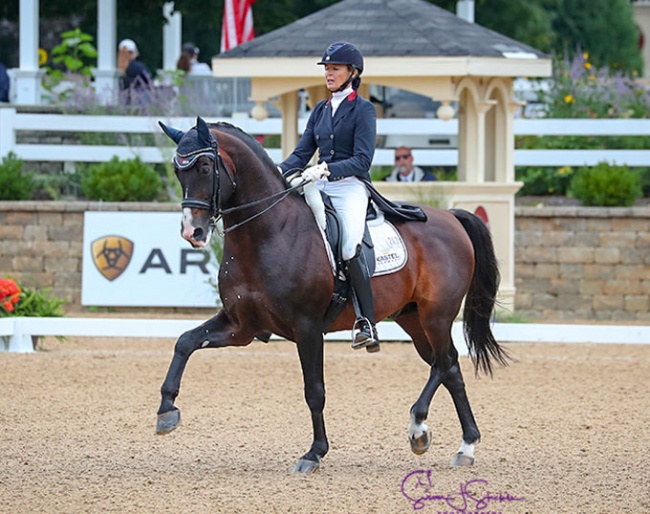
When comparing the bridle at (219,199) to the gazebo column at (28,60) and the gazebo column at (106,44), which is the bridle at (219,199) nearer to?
the gazebo column at (28,60)

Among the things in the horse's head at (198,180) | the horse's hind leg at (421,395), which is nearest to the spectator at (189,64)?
the horse's hind leg at (421,395)

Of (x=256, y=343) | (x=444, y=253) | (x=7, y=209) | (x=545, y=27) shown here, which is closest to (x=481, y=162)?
(x=256, y=343)

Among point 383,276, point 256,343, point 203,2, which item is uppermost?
point 203,2

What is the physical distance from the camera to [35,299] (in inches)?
551

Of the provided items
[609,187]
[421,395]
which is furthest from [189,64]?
[421,395]

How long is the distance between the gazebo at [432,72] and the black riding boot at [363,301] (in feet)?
21.3

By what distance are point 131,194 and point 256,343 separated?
3.92 m

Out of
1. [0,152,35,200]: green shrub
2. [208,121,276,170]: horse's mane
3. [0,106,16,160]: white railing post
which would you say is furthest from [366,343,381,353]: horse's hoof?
[0,106,16,160]: white railing post

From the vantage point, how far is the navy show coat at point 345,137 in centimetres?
840

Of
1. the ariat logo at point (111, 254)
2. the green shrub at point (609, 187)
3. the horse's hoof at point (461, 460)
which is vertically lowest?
the horse's hoof at point (461, 460)

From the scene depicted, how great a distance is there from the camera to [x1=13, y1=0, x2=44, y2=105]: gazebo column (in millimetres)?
22625

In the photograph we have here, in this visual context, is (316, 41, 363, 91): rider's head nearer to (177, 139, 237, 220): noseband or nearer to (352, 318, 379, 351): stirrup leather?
(177, 139, 237, 220): noseband

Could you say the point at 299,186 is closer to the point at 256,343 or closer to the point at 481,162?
the point at 256,343

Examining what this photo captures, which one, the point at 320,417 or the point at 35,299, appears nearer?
the point at 320,417
